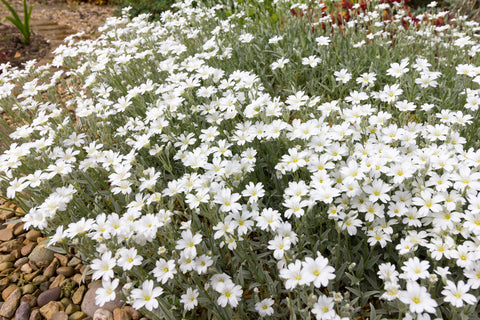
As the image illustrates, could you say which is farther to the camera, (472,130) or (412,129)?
(472,130)

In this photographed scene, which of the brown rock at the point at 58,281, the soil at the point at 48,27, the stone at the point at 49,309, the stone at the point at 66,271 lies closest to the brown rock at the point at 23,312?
the stone at the point at 49,309

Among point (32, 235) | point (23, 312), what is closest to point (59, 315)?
point (23, 312)

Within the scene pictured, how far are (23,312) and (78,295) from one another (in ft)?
1.45

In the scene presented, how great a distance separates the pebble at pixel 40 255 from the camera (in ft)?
10.9

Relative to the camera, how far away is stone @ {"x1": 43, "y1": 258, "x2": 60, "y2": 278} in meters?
3.24

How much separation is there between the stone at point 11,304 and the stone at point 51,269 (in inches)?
9.4

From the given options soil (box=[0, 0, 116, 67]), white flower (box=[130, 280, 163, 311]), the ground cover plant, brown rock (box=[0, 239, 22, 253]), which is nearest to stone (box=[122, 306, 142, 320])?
the ground cover plant

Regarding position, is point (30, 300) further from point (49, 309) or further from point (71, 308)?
point (71, 308)

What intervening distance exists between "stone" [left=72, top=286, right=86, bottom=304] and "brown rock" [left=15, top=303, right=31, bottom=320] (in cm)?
36

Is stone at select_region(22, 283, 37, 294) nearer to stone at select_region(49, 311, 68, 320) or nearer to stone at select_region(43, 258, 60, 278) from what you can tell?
stone at select_region(43, 258, 60, 278)

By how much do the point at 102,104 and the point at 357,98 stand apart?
2.52 m

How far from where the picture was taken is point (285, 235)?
89.1 inches

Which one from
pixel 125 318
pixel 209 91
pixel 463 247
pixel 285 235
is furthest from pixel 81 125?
pixel 463 247

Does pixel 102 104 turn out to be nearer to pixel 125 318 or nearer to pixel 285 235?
pixel 125 318
